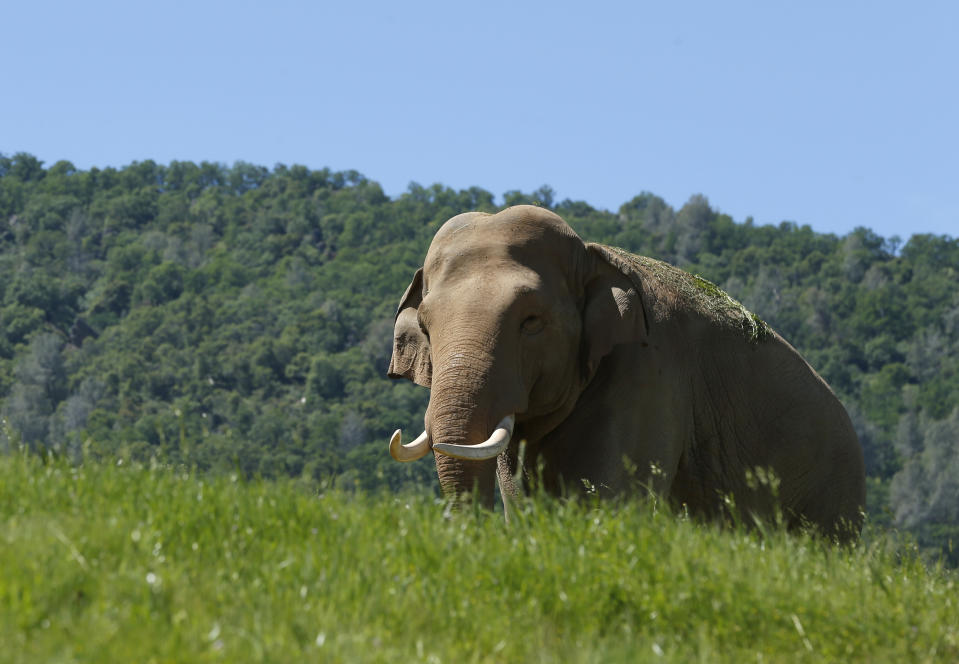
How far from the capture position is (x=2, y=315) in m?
170

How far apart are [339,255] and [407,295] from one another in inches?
7017

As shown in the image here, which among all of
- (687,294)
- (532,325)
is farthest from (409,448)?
(687,294)

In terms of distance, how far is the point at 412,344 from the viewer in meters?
12.6

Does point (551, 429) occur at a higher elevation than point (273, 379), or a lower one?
higher

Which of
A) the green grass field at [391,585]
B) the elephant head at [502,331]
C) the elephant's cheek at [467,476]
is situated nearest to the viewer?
the green grass field at [391,585]

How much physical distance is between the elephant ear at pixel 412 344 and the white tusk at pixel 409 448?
1025 millimetres

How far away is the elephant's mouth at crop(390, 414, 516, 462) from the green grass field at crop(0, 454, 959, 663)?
1.83 m

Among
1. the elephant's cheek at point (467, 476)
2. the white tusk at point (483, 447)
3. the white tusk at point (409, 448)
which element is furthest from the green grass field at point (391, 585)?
the white tusk at point (409, 448)

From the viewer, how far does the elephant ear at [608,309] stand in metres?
11.9

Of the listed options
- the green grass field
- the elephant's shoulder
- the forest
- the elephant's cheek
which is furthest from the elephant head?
the forest

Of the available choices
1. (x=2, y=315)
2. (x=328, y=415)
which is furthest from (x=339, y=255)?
(x=328, y=415)

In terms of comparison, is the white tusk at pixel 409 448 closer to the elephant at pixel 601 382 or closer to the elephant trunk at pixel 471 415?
the elephant at pixel 601 382

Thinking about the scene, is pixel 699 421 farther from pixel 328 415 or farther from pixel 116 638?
pixel 328 415

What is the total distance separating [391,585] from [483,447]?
3.52 m
